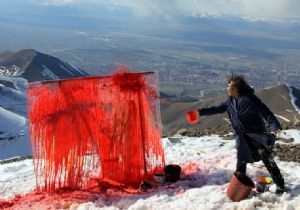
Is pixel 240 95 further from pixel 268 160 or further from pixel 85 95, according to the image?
pixel 85 95

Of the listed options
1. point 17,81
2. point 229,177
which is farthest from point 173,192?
point 17,81

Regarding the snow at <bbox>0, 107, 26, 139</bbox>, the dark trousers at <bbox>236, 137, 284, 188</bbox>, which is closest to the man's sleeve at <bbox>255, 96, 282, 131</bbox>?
the dark trousers at <bbox>236, 137, 284, 188</bbox>

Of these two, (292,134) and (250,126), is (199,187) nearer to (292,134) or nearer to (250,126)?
(250,126)

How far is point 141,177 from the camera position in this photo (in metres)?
9.66

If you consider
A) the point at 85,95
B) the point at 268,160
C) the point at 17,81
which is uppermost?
the point at 85,95

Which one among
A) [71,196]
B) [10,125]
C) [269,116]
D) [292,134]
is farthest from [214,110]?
[10,125]

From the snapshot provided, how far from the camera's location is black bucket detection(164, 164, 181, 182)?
9336mm

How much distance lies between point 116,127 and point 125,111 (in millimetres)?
331

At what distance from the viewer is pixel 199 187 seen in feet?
28.9

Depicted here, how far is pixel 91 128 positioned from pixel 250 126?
3.01 m

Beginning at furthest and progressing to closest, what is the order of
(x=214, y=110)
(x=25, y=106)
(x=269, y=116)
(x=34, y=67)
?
(x=34, y=67) < (x=25, y=106) < (x=214, y=110) < (x=269, y=116)

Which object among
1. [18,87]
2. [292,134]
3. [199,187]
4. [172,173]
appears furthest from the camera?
[18,87]

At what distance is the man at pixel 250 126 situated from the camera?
304 inches

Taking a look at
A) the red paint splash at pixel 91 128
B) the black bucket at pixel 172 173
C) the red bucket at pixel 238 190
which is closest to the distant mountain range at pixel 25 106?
the red paint splash at pixel 91 128
